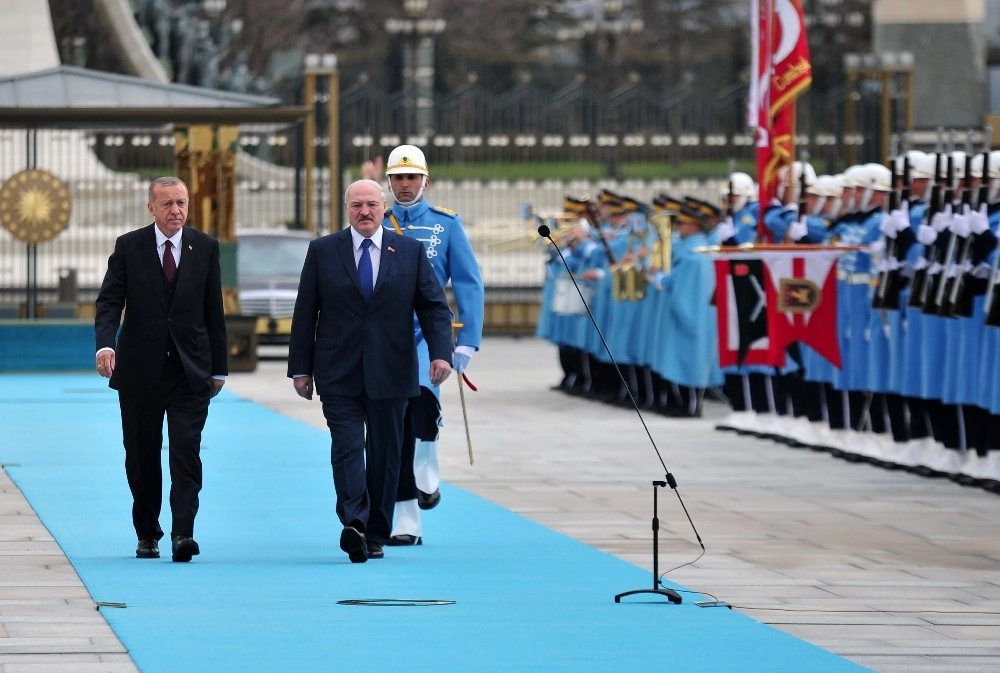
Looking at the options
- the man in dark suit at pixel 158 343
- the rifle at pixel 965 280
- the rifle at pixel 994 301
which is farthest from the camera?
the rifle at pixel 965 280

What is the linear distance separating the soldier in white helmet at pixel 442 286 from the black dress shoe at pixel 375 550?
42 centimetres

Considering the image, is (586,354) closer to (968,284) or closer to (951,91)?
(968,284)

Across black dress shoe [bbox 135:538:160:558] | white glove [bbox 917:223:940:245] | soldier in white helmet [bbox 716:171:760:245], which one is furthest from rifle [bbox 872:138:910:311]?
black dress shoe [bbox 135:538:160:558]

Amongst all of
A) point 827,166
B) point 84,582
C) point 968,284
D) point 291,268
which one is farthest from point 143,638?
point 827,166

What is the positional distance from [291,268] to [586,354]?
5.80 meters

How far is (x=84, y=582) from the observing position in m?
9.46

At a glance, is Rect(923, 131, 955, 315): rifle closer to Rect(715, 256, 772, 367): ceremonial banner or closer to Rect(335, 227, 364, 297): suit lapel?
Rect(715, 256, 772, 367): ceremonial banner

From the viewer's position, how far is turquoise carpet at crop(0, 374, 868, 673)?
784cm

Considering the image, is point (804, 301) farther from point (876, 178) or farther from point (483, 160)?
point (483, 160)

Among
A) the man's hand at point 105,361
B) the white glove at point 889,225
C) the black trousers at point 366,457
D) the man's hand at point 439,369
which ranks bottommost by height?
the black trousers at point 366,457

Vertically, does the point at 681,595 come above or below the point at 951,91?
below

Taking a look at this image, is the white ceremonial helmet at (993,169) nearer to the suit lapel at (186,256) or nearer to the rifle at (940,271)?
the rifle at (940,271)

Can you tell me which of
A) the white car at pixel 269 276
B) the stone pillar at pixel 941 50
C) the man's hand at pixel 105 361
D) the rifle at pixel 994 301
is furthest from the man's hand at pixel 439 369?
the stone pillar at pixel 941 50

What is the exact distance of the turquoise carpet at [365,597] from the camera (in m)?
7.84
